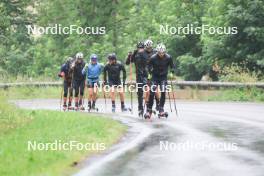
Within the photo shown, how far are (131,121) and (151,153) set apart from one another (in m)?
6.84

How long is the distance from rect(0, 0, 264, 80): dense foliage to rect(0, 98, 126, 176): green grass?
5072 mm

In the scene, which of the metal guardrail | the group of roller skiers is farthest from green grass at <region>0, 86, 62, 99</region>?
the group of roller skiers

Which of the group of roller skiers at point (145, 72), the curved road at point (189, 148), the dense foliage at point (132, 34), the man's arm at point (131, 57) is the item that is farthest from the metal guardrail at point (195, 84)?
the man's arm at point (131, 57)

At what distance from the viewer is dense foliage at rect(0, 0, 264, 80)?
96.3 feet

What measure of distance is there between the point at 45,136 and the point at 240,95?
14.4 meters

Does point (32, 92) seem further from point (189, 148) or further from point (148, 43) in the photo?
point (189, 148)

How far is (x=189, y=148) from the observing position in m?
13.4

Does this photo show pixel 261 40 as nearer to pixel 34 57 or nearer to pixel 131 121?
pixel 131 121

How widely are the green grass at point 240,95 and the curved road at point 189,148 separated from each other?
6335mm

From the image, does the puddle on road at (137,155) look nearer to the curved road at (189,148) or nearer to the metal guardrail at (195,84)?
the curved road at (189,148)

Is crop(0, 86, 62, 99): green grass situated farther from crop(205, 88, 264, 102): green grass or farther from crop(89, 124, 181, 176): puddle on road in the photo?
crop(89, 124, 181, 176): puddle on road

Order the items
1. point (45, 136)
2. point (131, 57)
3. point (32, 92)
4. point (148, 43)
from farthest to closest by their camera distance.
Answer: point (32, 92) → point (131, 57) → point (148, 43) → point (45, 136)

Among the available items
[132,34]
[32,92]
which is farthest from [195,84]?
[132,34]

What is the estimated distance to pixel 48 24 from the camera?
49.4 m
